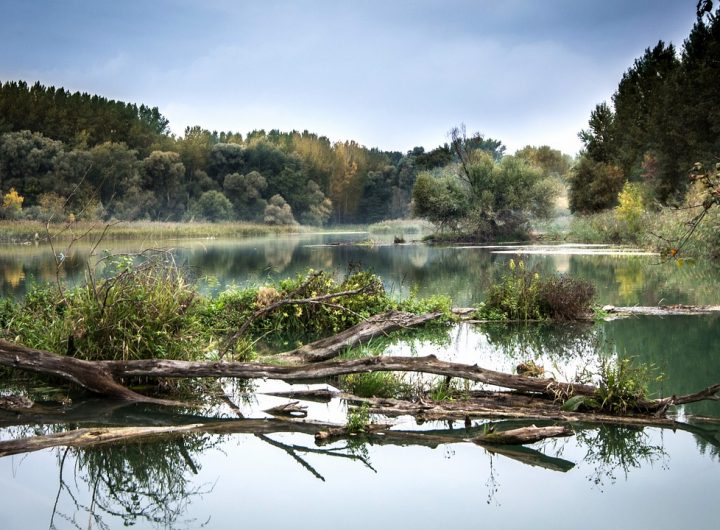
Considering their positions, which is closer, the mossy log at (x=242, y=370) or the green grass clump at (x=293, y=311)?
the mossy log at (x=242, y=370)

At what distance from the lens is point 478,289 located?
17500 millimetres

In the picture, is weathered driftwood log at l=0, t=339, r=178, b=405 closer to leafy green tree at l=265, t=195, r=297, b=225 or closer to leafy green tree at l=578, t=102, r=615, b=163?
leafy green tree at l=578, t=102, r=615, b=163

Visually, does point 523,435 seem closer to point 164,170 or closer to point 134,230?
point 134,230

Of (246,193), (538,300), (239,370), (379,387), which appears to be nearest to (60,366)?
(239,370)

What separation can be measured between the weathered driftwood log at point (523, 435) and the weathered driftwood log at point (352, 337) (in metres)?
2.28

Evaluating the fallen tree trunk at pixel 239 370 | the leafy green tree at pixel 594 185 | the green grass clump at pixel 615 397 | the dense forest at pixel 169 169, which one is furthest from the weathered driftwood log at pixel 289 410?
the leafy green tree at pixel 594 185

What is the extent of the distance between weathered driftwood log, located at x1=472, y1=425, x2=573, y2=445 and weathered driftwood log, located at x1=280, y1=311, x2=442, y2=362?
89.8 inches

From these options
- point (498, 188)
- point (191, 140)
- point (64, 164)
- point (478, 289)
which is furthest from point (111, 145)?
point (478, 289)

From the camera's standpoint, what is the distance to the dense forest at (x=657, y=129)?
36.1 metres

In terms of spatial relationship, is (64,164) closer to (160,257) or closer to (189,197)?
(189,197)

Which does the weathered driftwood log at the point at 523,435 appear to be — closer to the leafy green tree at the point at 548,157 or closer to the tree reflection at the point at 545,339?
the tree reflection at the point at 545,339

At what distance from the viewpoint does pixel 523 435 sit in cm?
553

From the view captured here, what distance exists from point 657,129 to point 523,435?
37993 millimetres

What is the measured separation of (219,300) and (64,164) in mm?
48441
